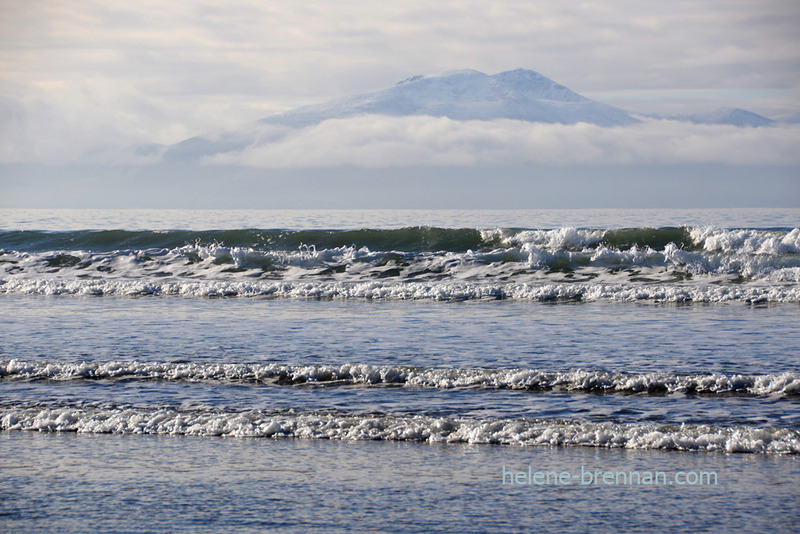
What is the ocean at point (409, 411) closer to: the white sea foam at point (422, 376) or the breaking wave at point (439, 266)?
the white sea foam at point (422, 376)

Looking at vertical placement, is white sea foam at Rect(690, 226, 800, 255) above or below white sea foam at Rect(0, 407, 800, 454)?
above

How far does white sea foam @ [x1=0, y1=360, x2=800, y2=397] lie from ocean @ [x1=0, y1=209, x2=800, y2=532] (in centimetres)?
3

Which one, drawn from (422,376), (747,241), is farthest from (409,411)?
(747,241)

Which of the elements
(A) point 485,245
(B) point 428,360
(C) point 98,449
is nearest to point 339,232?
(A) point 485,245

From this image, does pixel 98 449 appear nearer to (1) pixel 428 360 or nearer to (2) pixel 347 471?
(2) pixel 347 471

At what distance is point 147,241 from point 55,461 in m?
29.1

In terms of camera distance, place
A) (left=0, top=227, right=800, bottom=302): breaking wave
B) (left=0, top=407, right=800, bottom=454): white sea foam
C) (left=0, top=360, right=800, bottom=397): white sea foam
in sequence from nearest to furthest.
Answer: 1. (left=0, top=407, right=800, bottom=454): white sea foam
2. (left=0, top=360, right=800, bottom=397): white sea foam
3. (left=0, top=227, right=800, bottom=302): breaking wave

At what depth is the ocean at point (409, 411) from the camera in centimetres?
589

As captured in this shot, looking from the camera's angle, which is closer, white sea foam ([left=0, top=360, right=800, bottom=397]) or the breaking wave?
white sea foam ([left=0, top=360, right=800, bottom=397])

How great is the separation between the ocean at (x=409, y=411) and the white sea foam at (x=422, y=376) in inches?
1.3

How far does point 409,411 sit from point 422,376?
1477 mm

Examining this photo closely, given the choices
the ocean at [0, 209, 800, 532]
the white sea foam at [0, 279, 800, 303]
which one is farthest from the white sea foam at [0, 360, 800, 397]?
the white sea foam at [0, 279, 800, 303]

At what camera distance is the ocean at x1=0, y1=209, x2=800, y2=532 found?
589cm

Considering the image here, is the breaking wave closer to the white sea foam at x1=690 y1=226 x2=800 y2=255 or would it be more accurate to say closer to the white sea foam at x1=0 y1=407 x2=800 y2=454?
the white sea foam at x1=690 y1=226 x2=800 y2=255
